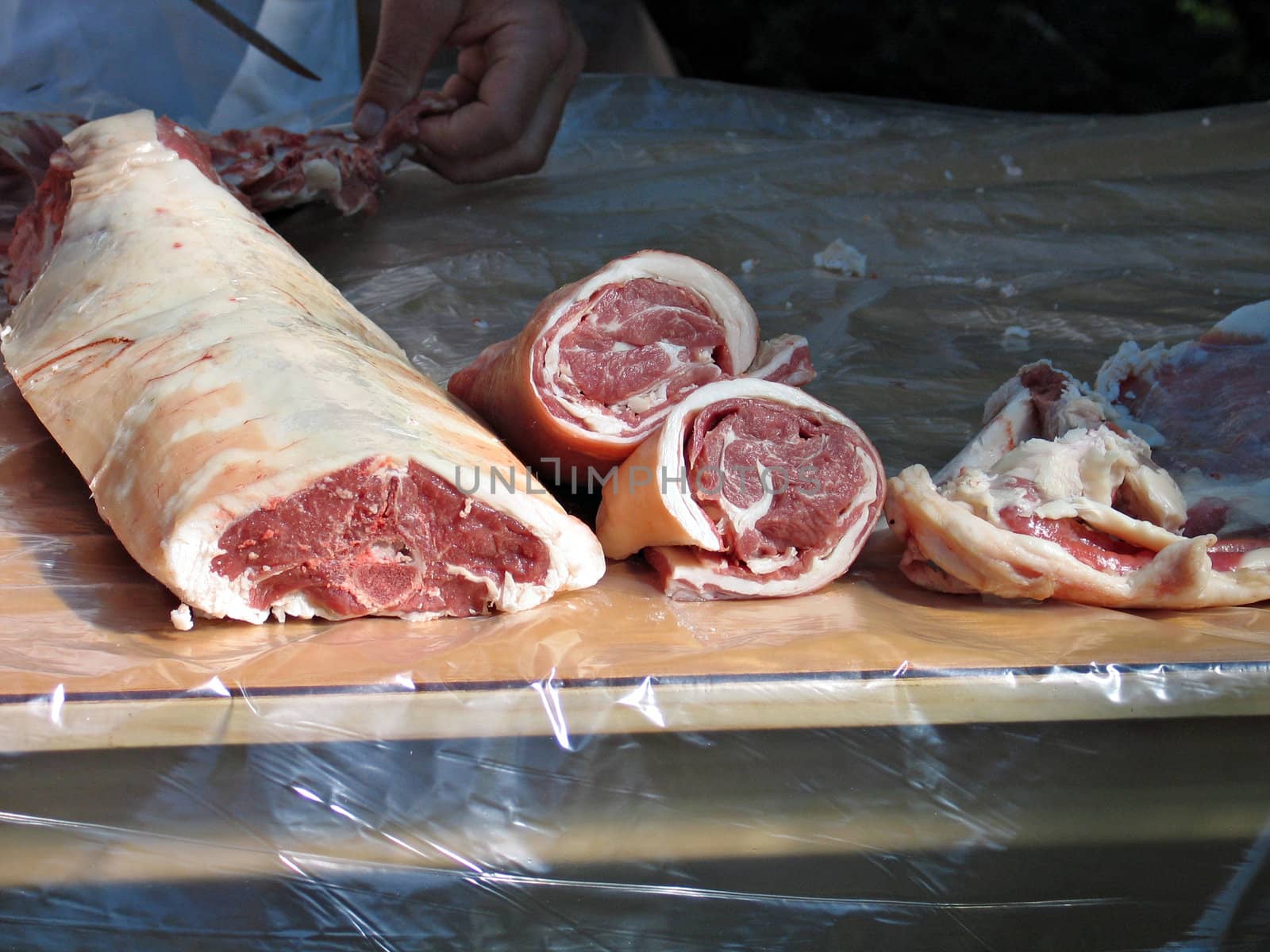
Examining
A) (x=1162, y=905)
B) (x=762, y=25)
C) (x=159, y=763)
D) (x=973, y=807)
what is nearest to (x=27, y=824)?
(x=159, y=763)

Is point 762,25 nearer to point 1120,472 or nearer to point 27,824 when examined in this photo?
point 1120,472

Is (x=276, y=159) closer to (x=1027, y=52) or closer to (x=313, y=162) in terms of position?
(x=313, y=162)

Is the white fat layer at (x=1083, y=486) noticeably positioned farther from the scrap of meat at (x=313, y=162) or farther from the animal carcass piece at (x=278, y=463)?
the scrap of meat at (x=313, y=162)

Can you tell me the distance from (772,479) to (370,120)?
10.3 feet

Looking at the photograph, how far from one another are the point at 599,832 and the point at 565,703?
207mm

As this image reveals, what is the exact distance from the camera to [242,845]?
1.47 meters

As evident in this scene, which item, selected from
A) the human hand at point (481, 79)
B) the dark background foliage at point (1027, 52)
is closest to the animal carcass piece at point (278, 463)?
the human hand at point (481, 79)

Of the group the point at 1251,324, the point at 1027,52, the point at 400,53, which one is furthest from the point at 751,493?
the point at 1027,52

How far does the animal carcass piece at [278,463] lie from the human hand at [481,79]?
95.4 inches

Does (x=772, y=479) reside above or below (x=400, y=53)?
below

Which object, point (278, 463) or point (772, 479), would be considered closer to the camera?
point (278, 463)

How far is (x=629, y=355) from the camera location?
1.94 meters

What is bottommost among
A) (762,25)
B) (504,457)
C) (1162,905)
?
(1162,905)

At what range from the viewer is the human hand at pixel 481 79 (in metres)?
4.30
